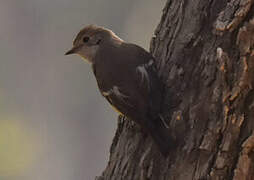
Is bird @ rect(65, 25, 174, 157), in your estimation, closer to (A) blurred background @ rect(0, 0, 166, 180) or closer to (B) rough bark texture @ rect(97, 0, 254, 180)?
(B) rough bark texture @ rect(97, 0, 254, 180)

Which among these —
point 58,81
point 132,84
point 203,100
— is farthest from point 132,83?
point 58,81

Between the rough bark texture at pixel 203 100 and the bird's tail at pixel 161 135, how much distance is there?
52 millimetres

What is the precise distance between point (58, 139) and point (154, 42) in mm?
16299

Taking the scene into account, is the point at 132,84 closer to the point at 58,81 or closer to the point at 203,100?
the point at 203,100

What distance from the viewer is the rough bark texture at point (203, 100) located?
4.07m

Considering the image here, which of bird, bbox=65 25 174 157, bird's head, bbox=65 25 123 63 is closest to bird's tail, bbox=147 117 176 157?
bird, bbox=65 25 174 157

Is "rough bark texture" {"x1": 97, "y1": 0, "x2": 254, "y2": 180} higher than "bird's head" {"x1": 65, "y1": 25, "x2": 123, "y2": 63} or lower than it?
lower

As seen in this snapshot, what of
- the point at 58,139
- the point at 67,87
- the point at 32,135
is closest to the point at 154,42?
the point at 32,135

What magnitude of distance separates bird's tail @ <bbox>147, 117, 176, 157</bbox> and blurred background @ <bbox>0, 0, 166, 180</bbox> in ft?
41.3

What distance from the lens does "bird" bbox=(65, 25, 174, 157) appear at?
4785 millimetres

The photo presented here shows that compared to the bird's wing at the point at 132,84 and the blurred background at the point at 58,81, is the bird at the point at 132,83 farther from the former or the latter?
the blurred background at the point at 58,81

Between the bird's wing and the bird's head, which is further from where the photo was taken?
the bird's head

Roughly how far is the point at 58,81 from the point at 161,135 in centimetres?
1932

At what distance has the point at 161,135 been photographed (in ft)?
14.8
